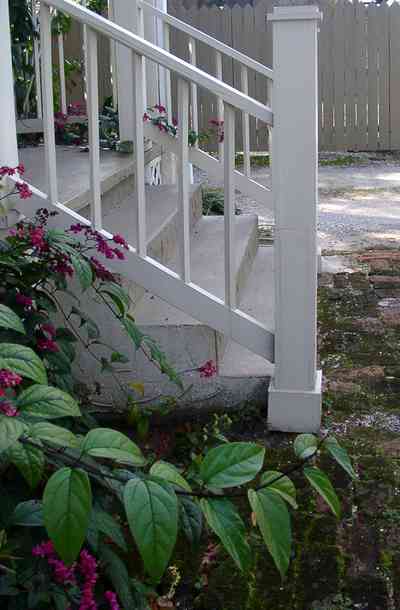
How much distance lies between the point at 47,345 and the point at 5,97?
1018 mm

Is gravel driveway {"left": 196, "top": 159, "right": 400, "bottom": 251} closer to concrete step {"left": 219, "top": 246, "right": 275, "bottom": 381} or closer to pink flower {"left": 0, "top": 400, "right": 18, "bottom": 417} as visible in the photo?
concrete step {"left": 219, "top": 246, "right": 275, "bottom": 381}

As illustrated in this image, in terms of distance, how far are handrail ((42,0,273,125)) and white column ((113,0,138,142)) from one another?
1648 millimetres

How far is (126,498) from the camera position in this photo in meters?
1.39

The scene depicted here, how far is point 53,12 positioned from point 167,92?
1.03 metres

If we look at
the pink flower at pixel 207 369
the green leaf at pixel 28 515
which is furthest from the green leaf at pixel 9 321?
the pink flower at pixel 207 369

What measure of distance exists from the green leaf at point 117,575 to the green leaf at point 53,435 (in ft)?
1.81

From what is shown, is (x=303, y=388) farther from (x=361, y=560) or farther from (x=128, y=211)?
(x=128, y=211)

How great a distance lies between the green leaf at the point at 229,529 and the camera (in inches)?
56.2

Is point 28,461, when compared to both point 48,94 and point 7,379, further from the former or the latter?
point 48,94

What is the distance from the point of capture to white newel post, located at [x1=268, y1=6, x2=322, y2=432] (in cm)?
311

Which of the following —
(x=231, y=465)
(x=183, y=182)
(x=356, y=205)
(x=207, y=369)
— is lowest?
(x=356, y=205)

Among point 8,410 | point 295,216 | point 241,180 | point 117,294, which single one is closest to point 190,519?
point 8,410

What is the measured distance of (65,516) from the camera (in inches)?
54.0

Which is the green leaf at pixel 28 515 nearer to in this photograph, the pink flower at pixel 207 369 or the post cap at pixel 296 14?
the pink flower at pixel 207 369
